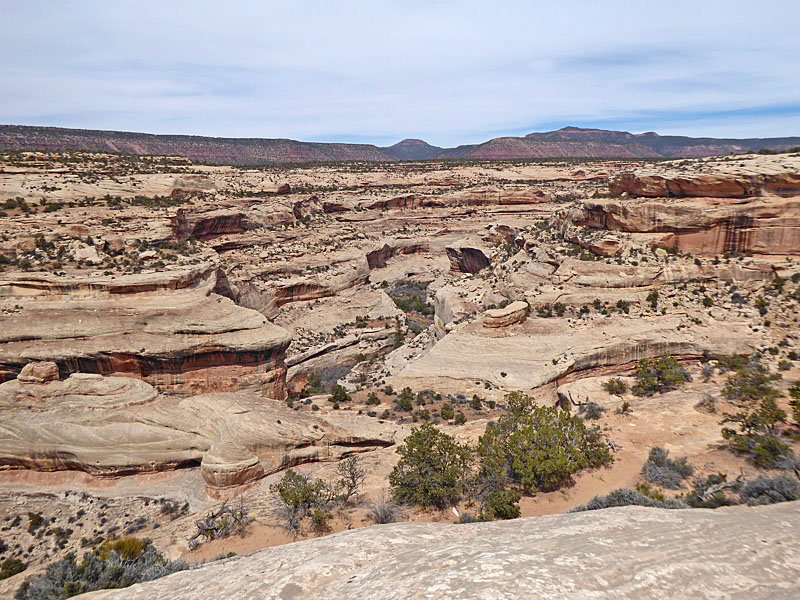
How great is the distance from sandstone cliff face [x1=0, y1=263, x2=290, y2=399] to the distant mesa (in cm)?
5923

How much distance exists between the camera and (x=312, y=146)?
13188 centimetres

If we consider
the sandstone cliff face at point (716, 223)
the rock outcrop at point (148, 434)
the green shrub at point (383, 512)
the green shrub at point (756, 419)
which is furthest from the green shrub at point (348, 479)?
the sandstone cliff face at point (716, 223)

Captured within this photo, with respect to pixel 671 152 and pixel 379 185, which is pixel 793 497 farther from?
pixel 671 152

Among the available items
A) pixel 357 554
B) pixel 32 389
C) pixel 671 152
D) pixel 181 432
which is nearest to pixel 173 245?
pixel 32 389

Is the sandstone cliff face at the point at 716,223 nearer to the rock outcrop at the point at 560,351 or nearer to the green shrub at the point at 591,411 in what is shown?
the rock outcrop at the point at 560,351

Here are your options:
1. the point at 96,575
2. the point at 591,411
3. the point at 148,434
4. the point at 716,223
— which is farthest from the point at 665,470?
the point at 716,223

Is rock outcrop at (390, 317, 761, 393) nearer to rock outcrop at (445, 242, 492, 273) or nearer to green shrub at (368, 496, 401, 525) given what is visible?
green shrub at (368, 496, 401, 525)

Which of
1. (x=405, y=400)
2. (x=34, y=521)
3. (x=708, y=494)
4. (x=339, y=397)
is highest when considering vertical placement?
(x=708, y=494)

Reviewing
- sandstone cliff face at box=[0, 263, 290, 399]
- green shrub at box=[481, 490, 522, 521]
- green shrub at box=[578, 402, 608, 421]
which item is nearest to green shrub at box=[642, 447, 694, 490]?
green shrub at box=[578, 402, 608, 421]

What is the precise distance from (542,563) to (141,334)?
631 inches

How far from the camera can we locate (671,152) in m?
180

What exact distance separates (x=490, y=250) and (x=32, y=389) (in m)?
33.5

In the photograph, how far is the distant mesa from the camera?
251 ft

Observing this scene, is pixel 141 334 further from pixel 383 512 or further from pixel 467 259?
pixel 467 259
